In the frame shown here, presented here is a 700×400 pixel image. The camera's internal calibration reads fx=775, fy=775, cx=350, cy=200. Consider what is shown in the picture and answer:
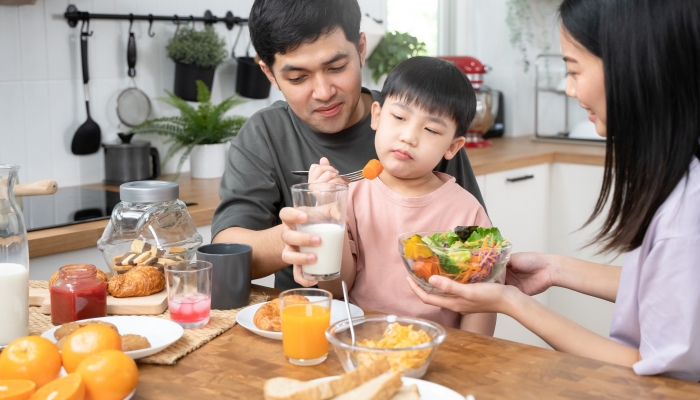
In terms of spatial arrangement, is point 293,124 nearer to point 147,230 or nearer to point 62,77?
point 147,230

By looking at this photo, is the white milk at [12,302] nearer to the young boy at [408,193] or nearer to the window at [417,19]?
the young boy at [408,193]

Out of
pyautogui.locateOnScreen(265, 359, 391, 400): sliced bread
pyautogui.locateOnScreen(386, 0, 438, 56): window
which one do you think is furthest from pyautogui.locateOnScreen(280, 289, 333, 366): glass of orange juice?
pyautogui.locateOnScreen(386, 0, 438, 56): window

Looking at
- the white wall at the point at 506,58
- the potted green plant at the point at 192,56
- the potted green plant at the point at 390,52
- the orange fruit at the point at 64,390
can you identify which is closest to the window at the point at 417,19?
the white wall at the point at 506,58

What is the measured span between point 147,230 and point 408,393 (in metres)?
0.83

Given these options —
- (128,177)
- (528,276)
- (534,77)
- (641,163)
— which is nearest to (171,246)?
(528,276)

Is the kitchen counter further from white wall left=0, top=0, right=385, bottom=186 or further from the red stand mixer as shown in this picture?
white wall left=0, top=0, right=385, bottom=186

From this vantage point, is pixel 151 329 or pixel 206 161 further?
pixel 206 161

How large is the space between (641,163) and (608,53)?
7.2 inches

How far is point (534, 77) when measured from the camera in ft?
13.9

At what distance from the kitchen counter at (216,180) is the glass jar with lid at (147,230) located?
51cm

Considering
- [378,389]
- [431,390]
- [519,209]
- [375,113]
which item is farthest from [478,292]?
[519,209]

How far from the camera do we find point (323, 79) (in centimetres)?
186

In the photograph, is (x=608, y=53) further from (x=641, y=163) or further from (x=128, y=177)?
(x=128, y=177)

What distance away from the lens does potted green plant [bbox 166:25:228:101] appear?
9.64 ft
